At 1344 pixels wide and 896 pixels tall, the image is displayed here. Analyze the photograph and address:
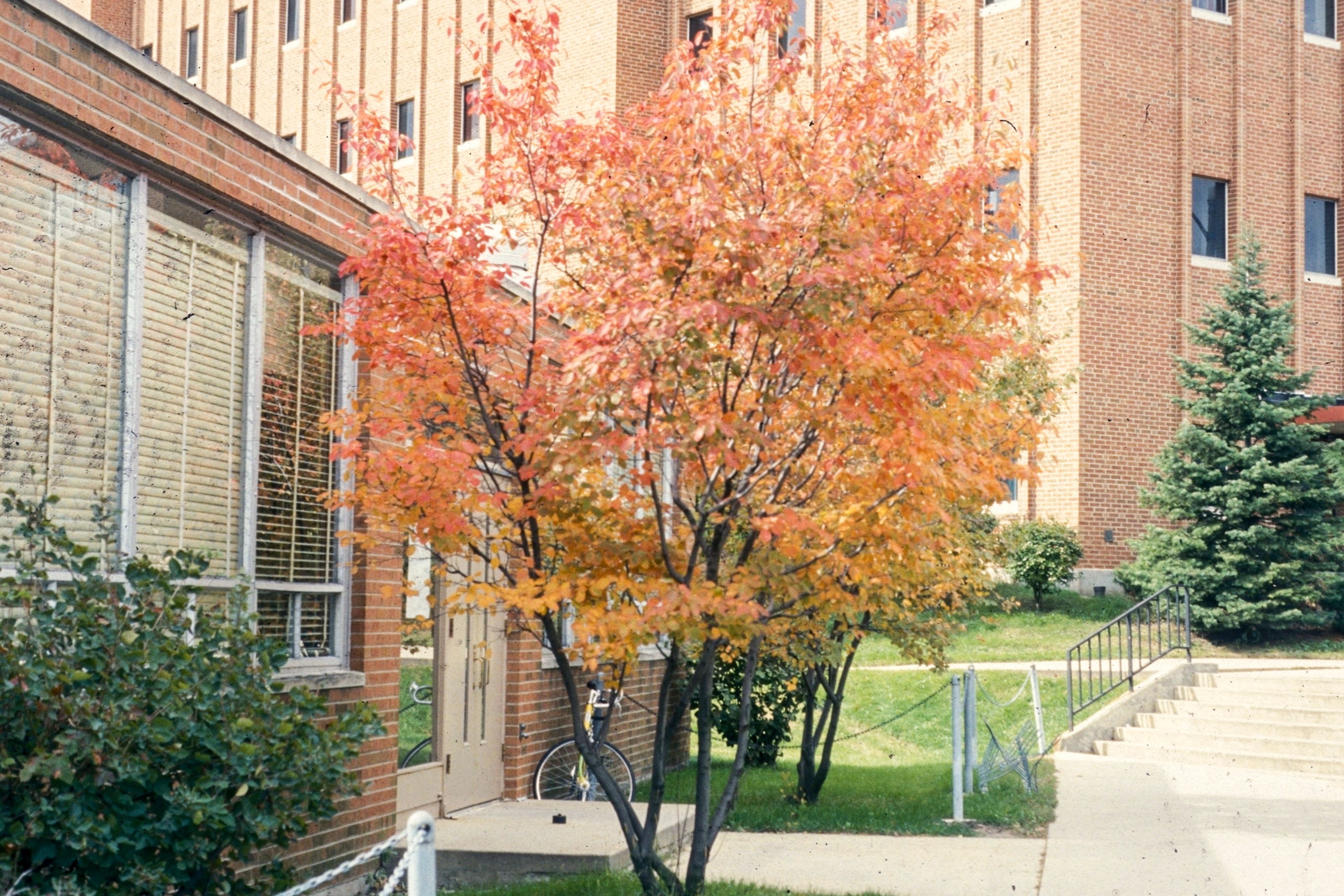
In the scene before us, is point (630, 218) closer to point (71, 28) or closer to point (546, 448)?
point (546, 448)

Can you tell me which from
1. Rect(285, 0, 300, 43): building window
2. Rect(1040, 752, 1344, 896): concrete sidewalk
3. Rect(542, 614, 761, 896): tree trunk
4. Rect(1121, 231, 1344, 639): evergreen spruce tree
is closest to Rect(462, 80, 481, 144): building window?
Rect(285, 0, 300, 43): building window

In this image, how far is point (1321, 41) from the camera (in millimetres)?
29266

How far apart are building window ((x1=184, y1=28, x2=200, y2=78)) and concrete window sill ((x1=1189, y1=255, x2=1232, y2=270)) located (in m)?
26.7

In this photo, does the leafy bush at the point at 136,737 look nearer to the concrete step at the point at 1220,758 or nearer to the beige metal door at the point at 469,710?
the beige metal door at the point at 469,710

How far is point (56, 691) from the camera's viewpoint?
497 centimetres

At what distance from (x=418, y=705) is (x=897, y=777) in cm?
618

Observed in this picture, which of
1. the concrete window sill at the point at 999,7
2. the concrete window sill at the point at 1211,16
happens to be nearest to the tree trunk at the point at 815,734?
the concrete window sill at the point at 999,7

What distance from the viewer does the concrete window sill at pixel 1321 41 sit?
29141 mm

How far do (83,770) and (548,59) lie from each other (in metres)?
3.87

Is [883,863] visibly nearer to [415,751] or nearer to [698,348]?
[415,751]

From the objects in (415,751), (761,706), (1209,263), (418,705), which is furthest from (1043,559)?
(415,751)

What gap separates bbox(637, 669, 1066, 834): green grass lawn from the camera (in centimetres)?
1155

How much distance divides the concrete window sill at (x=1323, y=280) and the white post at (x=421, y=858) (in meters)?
28.4

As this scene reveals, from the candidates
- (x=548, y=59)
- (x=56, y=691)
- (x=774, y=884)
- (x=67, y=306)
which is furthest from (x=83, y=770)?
(x=774, y=884)
